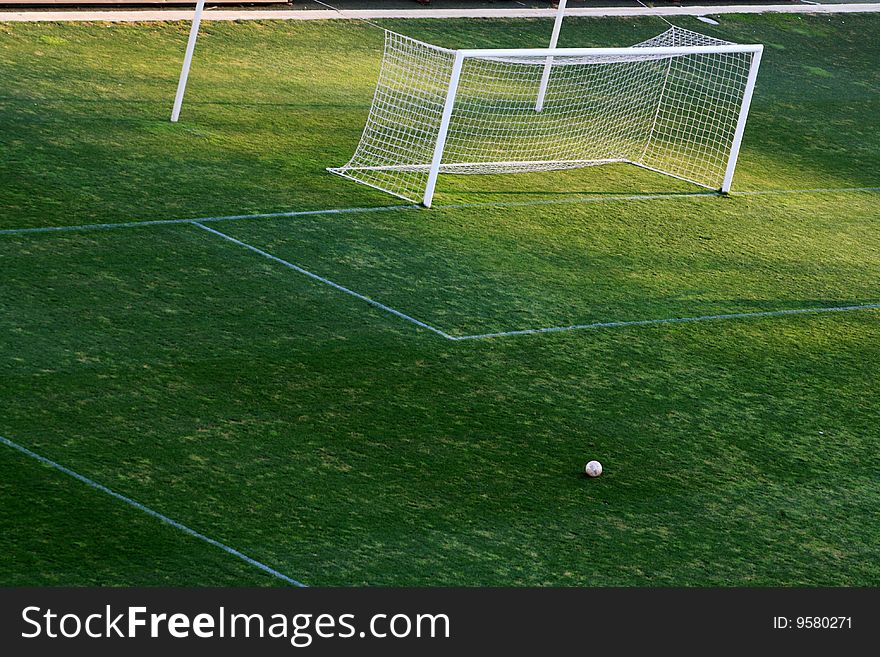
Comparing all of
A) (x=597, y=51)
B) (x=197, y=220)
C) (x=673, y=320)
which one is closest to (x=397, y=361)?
(x=673, y=320)

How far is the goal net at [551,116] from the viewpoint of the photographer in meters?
10.0

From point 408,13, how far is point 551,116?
3144mm

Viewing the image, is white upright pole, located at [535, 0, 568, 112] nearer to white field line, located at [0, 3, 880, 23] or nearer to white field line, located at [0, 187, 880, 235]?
white field line, located at [0, 187, 880, 235]

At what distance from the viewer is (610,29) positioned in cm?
1476

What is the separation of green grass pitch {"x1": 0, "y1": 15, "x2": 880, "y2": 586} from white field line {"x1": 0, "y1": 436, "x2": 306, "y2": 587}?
33 mm

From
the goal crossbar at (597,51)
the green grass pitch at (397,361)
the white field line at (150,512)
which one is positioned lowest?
the white field line at (150,512)

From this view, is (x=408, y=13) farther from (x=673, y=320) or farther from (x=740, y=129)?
(x=673, y=320)

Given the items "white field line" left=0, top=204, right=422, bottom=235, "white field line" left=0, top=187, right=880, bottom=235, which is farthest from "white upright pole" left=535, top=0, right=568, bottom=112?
"white field line" left=0, top=204, right=422, bottom=235


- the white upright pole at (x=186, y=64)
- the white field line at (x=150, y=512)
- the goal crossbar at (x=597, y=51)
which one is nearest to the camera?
the white field line at (x=150, y=512)

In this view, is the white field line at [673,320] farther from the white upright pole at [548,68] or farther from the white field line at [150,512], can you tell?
the white upright pole at [548,68]

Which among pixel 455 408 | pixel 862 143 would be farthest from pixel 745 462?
pixel 862 143

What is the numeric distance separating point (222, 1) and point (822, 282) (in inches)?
272

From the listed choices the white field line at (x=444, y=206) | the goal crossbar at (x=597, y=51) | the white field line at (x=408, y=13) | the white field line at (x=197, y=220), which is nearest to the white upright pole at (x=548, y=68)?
the goal crossbar at (x=597, y=51)

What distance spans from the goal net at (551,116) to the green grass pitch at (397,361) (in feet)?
0.86
